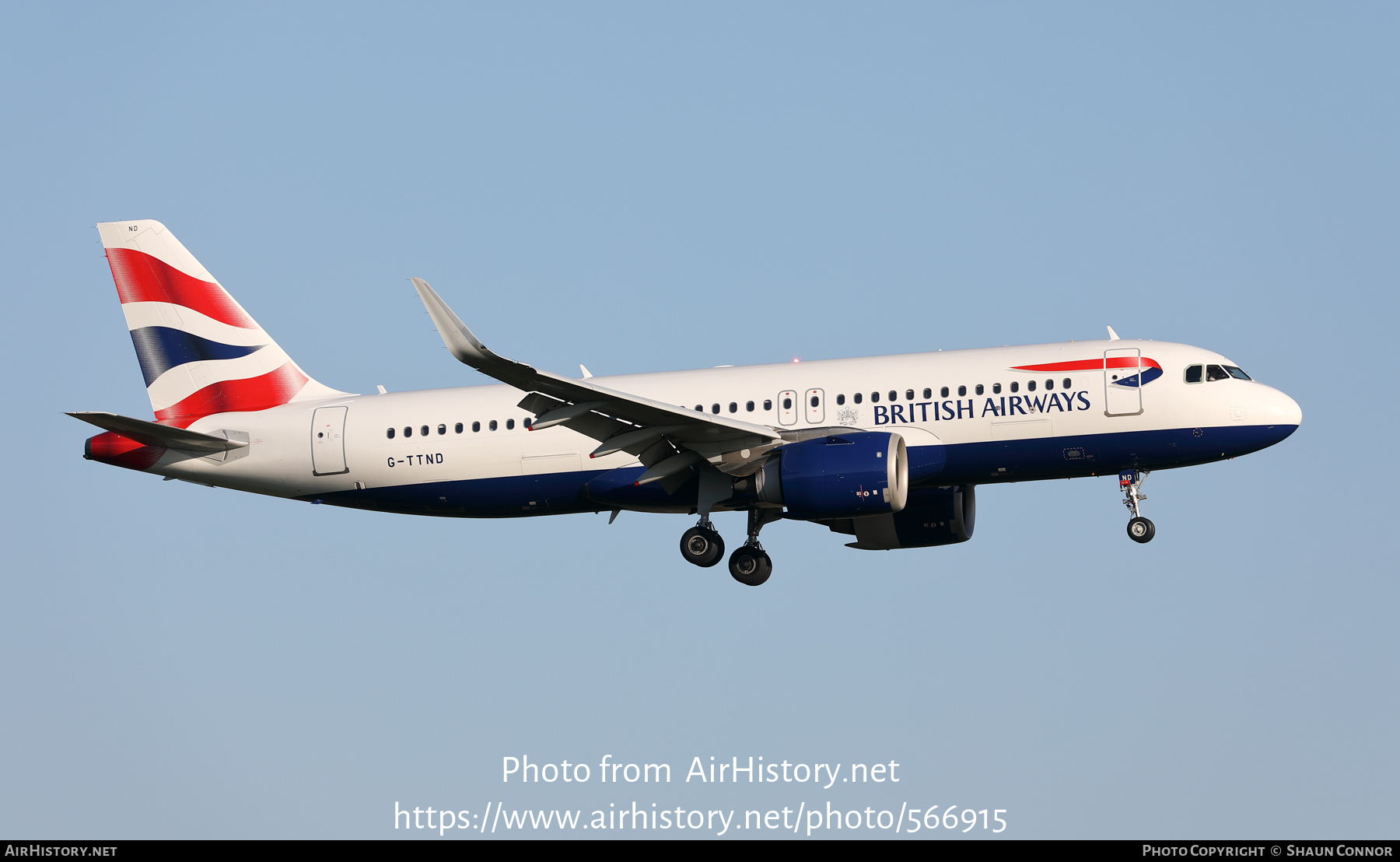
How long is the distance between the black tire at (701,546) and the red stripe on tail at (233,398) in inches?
431

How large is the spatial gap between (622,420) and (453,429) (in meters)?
5.95

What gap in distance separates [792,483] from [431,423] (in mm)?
9469

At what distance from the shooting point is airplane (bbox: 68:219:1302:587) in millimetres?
34281

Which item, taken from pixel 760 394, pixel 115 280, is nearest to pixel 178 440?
pixel 115 280

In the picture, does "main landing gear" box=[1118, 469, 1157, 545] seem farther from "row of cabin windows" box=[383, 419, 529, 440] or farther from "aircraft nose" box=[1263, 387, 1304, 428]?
"row of cabin windows" box=[383, 419, 529, 440]

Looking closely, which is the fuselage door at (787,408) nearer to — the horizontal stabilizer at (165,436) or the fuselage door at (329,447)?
the fuselage door at (329,447)

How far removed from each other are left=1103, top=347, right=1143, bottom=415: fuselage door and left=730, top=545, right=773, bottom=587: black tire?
8.60 meters

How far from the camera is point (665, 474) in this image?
35406mm

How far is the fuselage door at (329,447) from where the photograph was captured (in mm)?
38625

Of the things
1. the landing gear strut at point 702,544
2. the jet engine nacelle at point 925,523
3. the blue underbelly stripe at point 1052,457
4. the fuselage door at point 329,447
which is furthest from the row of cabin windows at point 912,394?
the fuselage door at point 329,447

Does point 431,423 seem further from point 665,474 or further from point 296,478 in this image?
point 665,474

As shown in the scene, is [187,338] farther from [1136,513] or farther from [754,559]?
[1136,513]

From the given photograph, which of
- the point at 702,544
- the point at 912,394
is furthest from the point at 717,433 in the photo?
the point at 912,394

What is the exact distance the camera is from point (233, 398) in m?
40.2
